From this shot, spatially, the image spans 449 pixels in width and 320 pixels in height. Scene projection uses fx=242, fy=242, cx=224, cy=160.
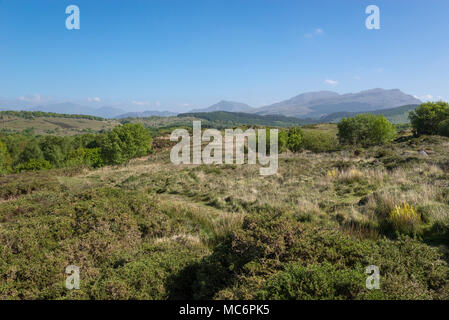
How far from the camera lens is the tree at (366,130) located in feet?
153

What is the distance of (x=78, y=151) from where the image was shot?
6538cm

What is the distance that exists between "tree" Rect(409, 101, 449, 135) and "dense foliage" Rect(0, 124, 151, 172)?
6174 centimetres

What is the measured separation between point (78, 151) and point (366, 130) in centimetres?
7018

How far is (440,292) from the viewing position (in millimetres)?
3387

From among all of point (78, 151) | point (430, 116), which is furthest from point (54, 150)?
point (430, 116)

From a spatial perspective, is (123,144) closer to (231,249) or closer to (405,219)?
(231,249)

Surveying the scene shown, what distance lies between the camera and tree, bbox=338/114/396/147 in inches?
1832

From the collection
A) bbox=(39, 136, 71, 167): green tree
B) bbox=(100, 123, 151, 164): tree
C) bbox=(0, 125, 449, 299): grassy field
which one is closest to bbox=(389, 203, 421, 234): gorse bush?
bbox=(0, 125, 449, 299): grassy field

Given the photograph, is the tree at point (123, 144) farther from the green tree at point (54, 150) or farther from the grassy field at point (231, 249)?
the grassy field at point (231, 249)

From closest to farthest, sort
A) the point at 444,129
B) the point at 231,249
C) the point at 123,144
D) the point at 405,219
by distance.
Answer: the point at 231,249 → the point at 405,219 → the point at 123,144 → the point at 444,129

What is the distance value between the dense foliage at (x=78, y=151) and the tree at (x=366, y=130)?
42.2 meters
